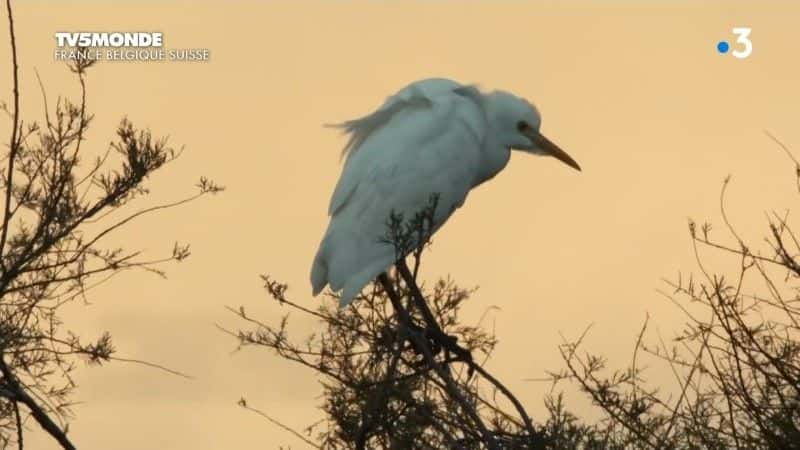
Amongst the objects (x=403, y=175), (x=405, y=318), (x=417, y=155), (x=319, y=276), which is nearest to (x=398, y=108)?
(x=417, y=155)

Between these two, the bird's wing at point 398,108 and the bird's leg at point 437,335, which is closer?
the bird's leg at point 437,335

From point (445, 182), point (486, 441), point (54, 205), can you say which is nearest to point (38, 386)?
point (54, 205)

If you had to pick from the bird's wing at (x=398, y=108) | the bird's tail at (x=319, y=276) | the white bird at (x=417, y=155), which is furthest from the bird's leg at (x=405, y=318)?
the bird's wing at (x=398, y=108)

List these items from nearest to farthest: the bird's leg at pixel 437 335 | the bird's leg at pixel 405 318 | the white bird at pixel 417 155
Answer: the bird's leg at pixel 405 318 < the bird's leg at pixel 437 335 < the white bird at pixel 417 155

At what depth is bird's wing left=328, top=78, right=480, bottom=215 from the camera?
23.8 ft

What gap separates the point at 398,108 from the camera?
7.41 metres

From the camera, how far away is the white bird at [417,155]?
668 cm

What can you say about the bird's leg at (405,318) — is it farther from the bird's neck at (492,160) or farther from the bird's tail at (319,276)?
the bird's neck at (492,160)

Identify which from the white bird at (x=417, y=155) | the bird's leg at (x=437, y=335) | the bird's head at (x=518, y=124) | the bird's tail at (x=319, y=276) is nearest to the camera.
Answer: the bird's leg at (x=437, y=335)

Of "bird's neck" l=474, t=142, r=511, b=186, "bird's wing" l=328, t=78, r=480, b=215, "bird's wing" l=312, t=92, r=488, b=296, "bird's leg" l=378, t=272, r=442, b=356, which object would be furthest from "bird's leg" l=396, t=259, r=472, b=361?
"bird's neck" l=474, t=142, r=511, b=186

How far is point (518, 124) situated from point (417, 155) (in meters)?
0.64

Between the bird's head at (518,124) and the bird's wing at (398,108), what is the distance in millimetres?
120

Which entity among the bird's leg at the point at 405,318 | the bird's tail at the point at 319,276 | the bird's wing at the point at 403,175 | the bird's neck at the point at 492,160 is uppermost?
the bird's neck at the point at 492,160

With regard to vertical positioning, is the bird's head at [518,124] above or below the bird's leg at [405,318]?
above
